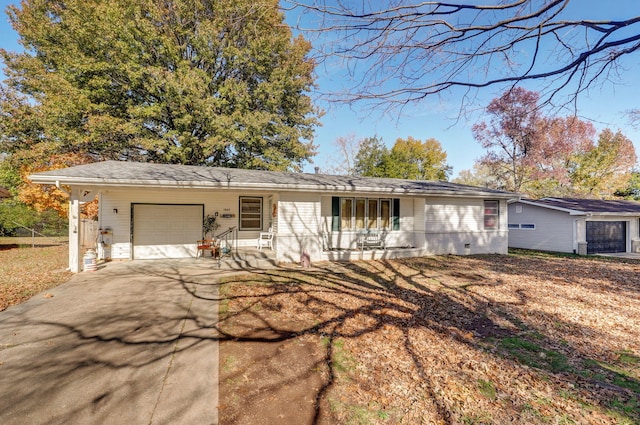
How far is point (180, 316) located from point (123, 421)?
8.45 feet

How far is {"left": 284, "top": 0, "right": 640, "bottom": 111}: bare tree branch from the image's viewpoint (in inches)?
137

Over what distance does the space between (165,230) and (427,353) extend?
1000 centimetres

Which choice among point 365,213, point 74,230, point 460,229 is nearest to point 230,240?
point 74,230

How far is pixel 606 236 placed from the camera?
15.7 meters

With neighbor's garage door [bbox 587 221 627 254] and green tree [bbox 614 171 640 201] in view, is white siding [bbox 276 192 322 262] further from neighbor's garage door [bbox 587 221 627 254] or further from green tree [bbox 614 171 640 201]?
green tree [bbox 614 171 640 201]

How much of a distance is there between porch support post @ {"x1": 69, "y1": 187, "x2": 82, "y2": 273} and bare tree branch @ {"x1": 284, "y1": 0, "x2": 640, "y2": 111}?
26.2ft

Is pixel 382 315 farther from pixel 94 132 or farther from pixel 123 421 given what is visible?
pixel 94 132

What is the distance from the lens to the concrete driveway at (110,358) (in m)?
2.64

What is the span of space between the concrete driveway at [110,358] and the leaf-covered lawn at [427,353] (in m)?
0.40

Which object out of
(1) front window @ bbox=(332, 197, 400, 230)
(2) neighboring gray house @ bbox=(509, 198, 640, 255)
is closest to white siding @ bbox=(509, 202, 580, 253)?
(2) neighboring gray house @ bbox=(509, 198, 640, 255)

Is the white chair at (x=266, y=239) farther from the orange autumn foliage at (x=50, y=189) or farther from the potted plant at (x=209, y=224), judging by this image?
the orange autumn foliage at (x=50, y=189)

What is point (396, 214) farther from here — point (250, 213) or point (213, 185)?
point (213, 185)

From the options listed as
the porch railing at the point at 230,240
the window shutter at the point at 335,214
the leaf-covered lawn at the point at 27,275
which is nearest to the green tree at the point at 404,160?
the window shutter at the point at 335,214

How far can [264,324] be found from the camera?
475 cm
